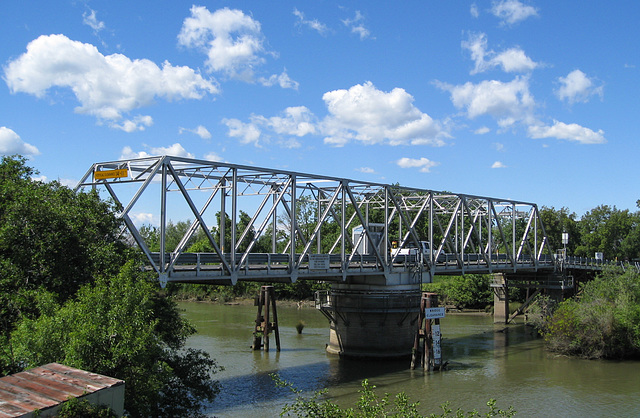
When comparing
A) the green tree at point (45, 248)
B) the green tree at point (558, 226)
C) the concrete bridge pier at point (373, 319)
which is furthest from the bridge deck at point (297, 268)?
the green tree at point (558, 226)

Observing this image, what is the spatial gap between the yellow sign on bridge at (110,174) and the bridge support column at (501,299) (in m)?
44.1

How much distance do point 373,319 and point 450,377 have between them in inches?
254

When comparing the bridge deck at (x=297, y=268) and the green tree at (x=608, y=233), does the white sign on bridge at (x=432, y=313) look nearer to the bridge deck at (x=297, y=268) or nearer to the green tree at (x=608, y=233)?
the bridge deck at (x=297, y=268)

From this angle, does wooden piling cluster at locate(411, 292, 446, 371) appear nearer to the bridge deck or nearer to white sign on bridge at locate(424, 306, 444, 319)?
white sign on bridge at locate(424, 306, 444, 319)

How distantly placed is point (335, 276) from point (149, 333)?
60.6ft

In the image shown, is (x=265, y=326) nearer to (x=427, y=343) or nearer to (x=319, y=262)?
(x=319, y=262)

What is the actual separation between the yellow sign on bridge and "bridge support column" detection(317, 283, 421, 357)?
16.7 m

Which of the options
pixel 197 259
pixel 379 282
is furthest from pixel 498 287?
pixel 197 259

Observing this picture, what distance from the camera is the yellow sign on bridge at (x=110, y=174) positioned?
90.1 ft

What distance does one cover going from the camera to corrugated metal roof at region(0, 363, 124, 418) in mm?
13625

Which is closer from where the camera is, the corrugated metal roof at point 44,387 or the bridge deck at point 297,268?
the corrugated metal roof at point 44,387

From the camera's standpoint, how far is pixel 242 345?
42844 millimetres

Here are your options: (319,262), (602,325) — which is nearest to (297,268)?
(319,262)

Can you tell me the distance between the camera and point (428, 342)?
116ft
